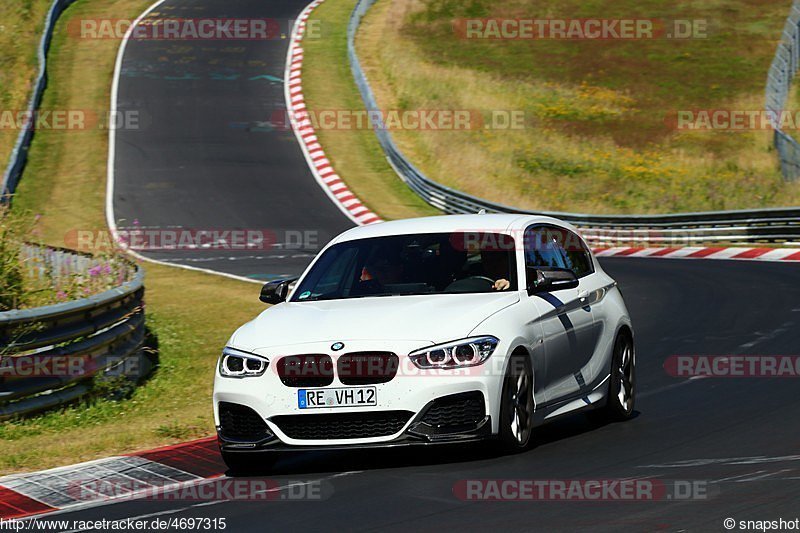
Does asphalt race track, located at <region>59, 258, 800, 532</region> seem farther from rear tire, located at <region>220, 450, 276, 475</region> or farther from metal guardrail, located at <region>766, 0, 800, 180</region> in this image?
Result: metal guardrail, located at <region>766, 0, 800, 180</region>

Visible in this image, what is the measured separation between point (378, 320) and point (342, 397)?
0.58 meters

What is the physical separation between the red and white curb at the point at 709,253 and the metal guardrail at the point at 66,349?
16.5 metres

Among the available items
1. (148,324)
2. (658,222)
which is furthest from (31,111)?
(148,324)

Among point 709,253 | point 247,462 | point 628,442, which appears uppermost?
point 247,462

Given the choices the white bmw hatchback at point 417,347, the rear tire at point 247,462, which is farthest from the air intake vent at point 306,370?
the rear tire at point 247,462

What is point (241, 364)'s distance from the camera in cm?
822

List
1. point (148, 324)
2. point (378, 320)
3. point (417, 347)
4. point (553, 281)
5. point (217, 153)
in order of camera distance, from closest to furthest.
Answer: point (417, 347) < point (378, 320) < point (553, 281) < point (148, 324) < point (217, 153)

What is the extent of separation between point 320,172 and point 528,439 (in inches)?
1112

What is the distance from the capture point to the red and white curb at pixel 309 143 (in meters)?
32.8

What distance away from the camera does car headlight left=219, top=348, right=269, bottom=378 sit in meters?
8.10

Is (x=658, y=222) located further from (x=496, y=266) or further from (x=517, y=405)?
(x=517, y=405)

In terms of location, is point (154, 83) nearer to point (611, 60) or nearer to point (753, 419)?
point (611, 60)

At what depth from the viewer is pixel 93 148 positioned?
122 feet

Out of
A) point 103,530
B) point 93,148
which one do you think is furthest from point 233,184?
point 103,530
